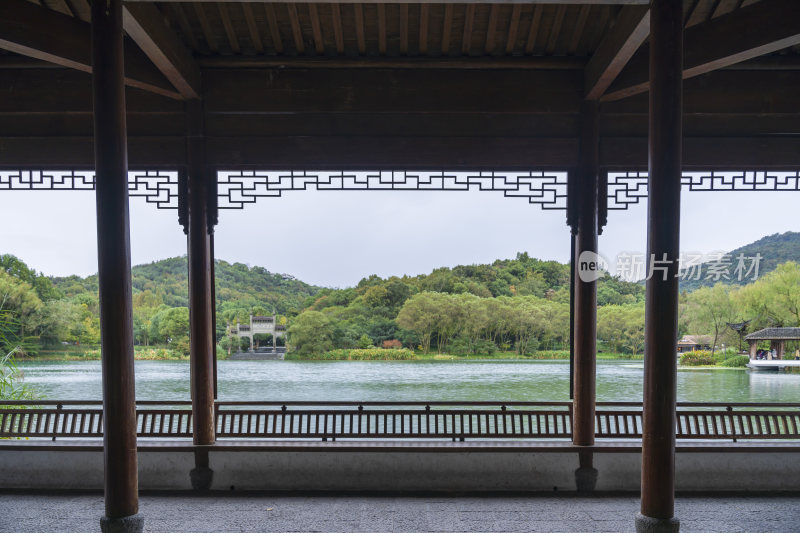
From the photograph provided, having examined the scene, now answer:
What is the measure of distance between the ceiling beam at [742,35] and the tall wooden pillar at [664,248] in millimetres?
659

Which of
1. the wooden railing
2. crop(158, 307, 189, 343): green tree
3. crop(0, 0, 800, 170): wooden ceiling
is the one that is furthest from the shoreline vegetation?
crop(0, 0, 800, 170): wooden ceiling

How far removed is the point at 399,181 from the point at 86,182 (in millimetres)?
2222

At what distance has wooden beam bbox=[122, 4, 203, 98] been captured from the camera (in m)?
2.61

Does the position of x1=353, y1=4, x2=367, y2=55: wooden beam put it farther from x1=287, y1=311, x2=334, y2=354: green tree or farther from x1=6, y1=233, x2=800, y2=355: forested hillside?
x1=287, y1=311, x2=334, y2=354: green tree

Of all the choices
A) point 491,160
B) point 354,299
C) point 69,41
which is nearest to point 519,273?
point 354,299

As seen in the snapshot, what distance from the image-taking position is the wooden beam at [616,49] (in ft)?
8.63

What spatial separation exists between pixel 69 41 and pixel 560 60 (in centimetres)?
289

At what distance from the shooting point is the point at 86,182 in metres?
3.76

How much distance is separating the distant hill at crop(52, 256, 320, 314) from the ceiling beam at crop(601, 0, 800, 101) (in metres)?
7.20

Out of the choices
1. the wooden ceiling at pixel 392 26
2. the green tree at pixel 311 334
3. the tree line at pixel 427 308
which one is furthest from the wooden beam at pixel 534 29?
the green tree at pixel 311 334

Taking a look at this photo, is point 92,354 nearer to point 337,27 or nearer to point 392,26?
point 337,27

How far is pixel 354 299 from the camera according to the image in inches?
347

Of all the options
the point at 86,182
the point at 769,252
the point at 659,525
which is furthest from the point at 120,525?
the point at 769,252

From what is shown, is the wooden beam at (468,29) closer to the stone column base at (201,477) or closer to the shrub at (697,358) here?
the stone column base at (201,477)
